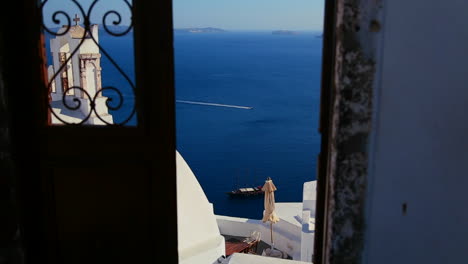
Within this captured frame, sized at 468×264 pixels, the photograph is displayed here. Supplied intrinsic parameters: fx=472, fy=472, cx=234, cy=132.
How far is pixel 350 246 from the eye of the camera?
6.81ft

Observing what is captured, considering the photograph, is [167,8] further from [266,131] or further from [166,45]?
[266,131]

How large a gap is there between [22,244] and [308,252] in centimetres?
626

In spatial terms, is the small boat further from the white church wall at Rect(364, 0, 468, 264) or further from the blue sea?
the white church wall at Rect(364, 0, 468, 264)

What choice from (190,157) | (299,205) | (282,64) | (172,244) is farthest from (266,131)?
(282,64)

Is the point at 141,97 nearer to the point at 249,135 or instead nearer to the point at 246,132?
the point at 249,135

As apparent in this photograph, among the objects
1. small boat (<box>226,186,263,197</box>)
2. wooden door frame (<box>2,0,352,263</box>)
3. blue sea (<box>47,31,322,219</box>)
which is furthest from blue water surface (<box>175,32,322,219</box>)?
wooden door frame (<box>2,0,352,263</box>)

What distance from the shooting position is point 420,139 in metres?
1.98

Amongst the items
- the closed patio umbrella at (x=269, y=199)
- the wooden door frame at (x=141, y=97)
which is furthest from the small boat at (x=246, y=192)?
the wooden door frame at (x=141, y=97)

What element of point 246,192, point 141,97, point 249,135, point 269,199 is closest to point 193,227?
point 141,97

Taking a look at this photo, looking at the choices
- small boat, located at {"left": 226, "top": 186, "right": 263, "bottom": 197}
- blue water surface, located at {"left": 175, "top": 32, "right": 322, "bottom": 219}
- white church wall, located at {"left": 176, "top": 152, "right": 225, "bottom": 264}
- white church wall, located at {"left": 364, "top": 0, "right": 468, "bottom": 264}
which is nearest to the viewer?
white church wall, located at {"left": 364, "top": 0, "right": 468, "bottom": 264}

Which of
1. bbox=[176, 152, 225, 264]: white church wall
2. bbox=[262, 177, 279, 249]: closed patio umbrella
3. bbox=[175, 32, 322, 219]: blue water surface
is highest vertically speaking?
bbox=[176, 152, 225, 264]: white church wall

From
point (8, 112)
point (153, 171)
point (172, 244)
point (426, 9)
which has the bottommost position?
point (172, 244)

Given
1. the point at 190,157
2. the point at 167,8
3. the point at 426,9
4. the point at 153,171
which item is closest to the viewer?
the point at 426,9

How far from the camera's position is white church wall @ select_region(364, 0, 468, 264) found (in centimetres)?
189
